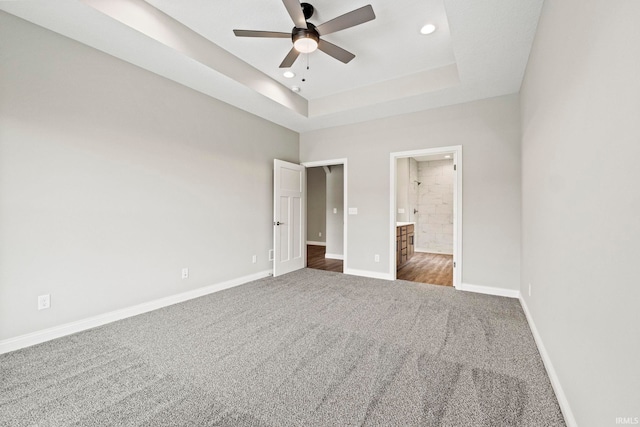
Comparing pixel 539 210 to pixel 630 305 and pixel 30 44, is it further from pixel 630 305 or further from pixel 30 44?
pixel 30 44

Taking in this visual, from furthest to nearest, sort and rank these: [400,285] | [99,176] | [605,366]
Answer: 1. [400,285]
2. [99,176]
3. [605,366]

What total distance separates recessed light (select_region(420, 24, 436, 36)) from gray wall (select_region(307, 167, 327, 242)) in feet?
19.0

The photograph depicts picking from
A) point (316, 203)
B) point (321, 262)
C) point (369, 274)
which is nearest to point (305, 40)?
point (369, 274)

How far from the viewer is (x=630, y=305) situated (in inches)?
34.4

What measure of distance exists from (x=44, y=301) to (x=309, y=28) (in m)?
3.38

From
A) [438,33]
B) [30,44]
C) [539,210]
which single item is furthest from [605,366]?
[30,44]

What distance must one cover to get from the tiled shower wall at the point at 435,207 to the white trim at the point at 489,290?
12.7ft

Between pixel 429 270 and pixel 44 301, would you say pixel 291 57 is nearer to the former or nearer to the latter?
pixel 44 301

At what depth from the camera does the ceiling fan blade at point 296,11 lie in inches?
82.3

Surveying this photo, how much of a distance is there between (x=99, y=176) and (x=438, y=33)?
375cm

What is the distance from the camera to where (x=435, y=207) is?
776cm

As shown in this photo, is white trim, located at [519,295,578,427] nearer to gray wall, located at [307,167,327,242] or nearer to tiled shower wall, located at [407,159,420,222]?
tiled shower wall, located at [407,159,420,222]

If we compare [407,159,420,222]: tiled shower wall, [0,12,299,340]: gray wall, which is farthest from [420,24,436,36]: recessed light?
[407,159,420,222]: tiled shower wall

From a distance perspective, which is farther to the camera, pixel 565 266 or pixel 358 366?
pixel 358 366
